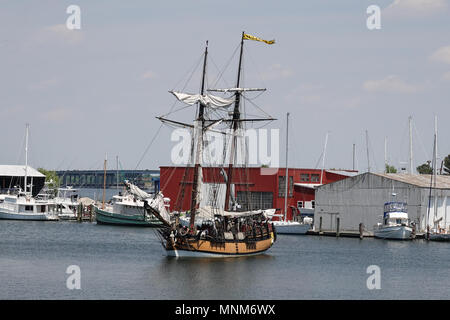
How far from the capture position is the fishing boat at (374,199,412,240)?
101 meters

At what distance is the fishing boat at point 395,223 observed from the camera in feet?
332

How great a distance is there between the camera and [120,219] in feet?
436

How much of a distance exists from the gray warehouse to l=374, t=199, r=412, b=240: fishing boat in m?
1.56

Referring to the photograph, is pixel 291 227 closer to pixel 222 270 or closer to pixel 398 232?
pixel 398 232

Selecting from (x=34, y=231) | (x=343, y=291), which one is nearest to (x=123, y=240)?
(x=34, y=231)

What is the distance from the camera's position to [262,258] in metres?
78.6

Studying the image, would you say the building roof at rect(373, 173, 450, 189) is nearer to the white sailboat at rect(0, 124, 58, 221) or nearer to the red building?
the red building

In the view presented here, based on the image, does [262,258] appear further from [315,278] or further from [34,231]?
[34,231]

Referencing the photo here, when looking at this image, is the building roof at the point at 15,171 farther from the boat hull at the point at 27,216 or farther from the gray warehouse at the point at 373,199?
the gray warehouse at the point at 373,199

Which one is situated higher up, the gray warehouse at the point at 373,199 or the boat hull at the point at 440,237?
the gray warehouse at the point at 373,199

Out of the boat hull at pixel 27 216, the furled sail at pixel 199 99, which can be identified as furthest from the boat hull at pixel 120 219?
the furled sail at pixel 199 99

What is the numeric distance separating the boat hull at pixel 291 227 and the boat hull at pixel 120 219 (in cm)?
2377

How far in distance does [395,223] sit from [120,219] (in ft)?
153
